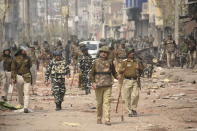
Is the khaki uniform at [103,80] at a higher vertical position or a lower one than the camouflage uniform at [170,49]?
higher

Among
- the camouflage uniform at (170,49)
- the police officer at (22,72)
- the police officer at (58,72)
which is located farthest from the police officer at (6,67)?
the camouflage uniform at (170,49)

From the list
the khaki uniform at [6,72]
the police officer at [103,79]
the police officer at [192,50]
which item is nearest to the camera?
the police officer at [103,79]

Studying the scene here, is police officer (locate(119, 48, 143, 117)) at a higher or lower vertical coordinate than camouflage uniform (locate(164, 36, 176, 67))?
higher

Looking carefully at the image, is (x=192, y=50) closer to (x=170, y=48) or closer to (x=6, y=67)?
(x=170, y=48)

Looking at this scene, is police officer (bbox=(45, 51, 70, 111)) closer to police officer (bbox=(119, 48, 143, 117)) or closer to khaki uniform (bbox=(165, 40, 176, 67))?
police officer (bbox=(119, 48, 143, 117))

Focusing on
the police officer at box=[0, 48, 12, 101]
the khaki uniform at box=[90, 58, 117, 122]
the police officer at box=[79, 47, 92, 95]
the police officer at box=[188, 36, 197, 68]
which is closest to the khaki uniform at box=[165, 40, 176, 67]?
the police officer at box=[188, 36, 197, 68]

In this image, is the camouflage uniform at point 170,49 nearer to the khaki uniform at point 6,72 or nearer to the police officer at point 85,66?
the police officer at point 85,66

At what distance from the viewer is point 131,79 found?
54.4 ft

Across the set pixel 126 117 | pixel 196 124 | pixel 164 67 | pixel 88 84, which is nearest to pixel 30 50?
pixel 88 84

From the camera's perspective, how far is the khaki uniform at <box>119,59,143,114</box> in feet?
54.1

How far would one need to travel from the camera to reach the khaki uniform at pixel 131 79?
54.1 feet

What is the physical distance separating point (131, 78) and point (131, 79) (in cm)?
2

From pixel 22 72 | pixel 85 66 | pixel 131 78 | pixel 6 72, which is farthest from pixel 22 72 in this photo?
pixel 85 66

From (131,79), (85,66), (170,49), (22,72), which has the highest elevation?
(22,72)
